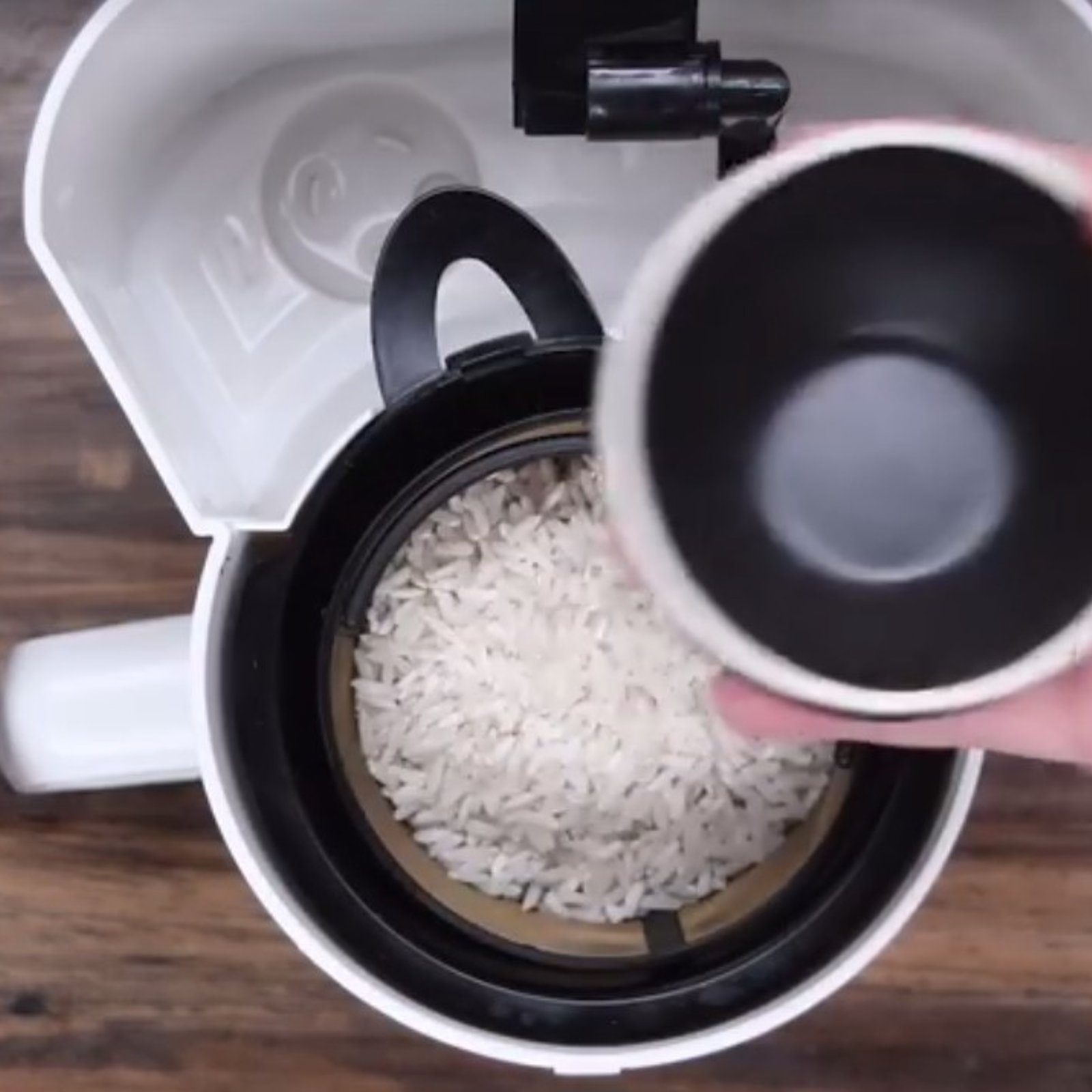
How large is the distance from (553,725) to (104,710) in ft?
0.45

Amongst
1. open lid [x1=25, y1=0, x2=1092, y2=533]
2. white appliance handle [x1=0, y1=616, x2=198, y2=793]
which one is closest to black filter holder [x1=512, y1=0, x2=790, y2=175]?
open lid [x1=25, y1=0, x2=1092, y2=533]

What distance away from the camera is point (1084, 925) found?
0.63 metres

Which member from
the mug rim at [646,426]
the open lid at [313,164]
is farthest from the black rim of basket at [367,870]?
the mug rim at [646,426]

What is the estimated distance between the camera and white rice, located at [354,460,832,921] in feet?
1.80

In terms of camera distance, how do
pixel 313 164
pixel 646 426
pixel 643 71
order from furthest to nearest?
pixel 313 164 → pixel 643 71 → pixel 646 426

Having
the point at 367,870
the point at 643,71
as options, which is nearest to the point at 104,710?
the point at 367,870

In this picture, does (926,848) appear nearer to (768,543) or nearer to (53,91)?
(768,543)

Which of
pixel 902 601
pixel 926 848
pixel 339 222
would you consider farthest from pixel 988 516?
pixel 339 222

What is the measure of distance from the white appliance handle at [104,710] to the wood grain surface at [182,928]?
0.22ft

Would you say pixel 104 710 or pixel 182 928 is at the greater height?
pixel 104 710

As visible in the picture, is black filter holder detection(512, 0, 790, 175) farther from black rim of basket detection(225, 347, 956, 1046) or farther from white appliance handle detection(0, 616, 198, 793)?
white appliance handle detection(0, 616, 198, 793)

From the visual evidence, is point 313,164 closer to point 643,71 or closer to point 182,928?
point 643,71

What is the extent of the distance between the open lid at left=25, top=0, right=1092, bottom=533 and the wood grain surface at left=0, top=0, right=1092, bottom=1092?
0.28 feet

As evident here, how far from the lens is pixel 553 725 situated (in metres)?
0.55
